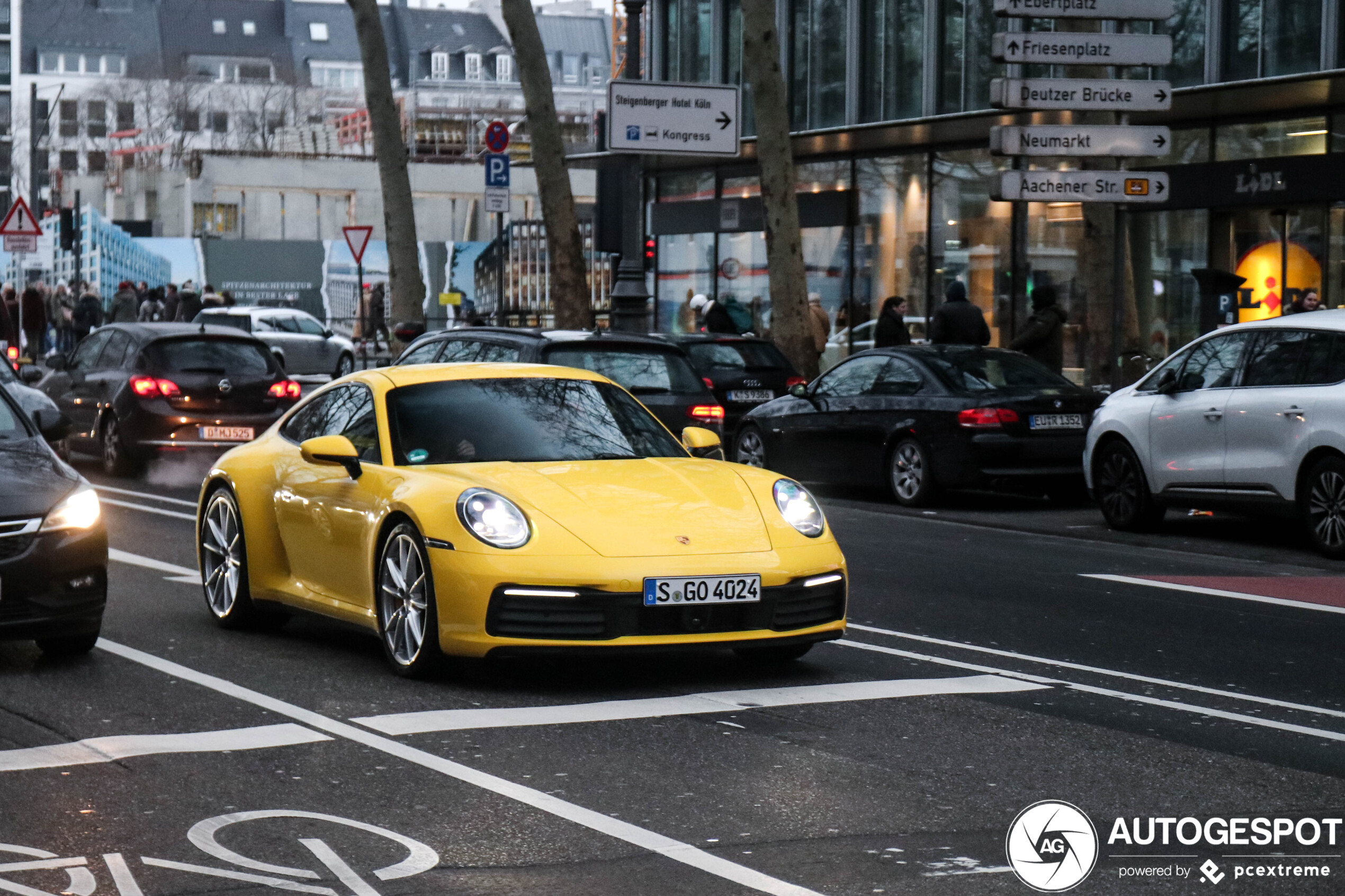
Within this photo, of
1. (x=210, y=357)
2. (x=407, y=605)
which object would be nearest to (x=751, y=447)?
(x=210, y=357)

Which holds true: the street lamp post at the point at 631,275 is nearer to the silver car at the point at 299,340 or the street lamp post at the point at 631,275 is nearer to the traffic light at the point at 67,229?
the silver car at the point at 299,340

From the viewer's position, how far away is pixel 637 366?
16.7 metres

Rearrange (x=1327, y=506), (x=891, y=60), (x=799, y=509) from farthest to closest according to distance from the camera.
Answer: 1. (x=891, y=60)
2. (x=1327, y=506)
3. (x=799, y=509)

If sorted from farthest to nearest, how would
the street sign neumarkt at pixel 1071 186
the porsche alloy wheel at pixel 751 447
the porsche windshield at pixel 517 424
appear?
the porsche alloy wheel at pixel 751 447 → the street sign neumarkt at pixel 1071 186 → the porsche windshield at pixel 517 424

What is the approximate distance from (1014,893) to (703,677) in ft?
11.1

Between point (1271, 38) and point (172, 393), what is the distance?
1394 centimetres

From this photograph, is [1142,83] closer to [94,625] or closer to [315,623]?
[315,623]

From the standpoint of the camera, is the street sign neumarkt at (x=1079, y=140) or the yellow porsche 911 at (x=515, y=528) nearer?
the yellow porsche 911 at (x=515, y=528)

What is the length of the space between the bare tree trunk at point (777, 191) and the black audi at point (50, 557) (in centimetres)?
1695

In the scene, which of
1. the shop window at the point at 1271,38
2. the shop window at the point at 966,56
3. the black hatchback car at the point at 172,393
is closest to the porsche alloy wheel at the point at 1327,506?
the black hatchback car at the point at 172,393

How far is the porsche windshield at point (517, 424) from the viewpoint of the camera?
9008 millimetres

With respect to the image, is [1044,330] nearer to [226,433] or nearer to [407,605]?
[226,433]

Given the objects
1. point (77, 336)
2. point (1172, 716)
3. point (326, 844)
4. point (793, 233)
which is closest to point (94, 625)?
point (326, 844)

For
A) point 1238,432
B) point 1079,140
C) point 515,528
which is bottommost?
point 1238,432
